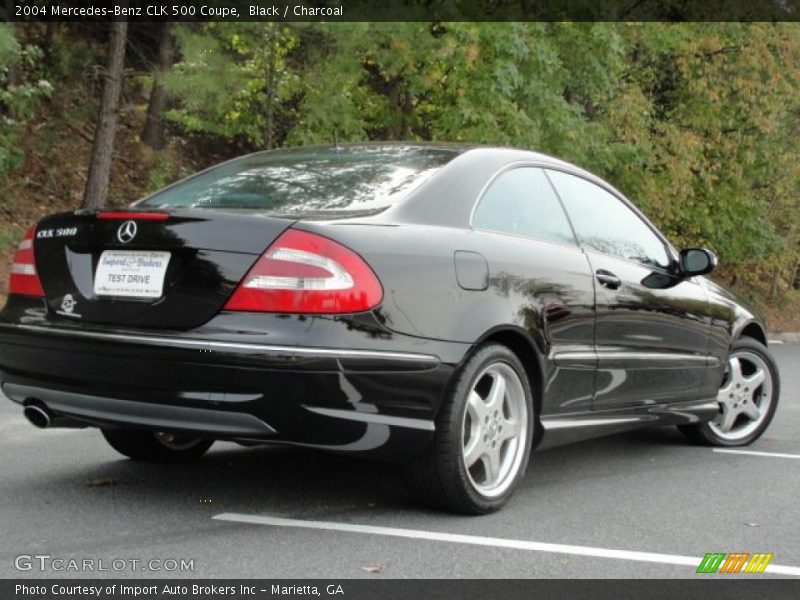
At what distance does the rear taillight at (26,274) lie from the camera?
4547mm

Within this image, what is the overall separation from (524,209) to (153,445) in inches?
81.3

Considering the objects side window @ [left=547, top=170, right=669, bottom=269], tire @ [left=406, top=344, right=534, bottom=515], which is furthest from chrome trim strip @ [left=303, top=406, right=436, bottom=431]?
side window @ [left=547, top=170, right=669, bottom=269]

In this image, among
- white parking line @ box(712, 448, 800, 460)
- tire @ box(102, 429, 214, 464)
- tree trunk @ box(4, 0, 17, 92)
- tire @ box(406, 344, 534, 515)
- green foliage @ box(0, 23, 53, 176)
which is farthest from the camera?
tree trunk @ box(4, 0, 17, 92)

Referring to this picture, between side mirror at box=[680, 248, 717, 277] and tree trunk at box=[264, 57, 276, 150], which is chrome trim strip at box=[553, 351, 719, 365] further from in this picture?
tree trunk at box=[264, 57, 276, 150]

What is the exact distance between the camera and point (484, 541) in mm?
4145

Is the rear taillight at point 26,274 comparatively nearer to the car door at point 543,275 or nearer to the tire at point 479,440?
the tire at point 479,440

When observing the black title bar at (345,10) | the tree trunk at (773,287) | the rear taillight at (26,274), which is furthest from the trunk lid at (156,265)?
the tree trunk at (773,287)

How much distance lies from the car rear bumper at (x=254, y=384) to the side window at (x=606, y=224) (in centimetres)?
146

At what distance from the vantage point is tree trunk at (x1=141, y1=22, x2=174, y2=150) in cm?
1927

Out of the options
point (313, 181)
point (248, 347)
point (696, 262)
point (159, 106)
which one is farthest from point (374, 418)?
point (159, 106)

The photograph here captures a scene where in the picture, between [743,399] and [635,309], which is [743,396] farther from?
[635,309]

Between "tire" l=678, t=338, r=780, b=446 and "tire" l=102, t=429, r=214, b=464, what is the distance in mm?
2980
